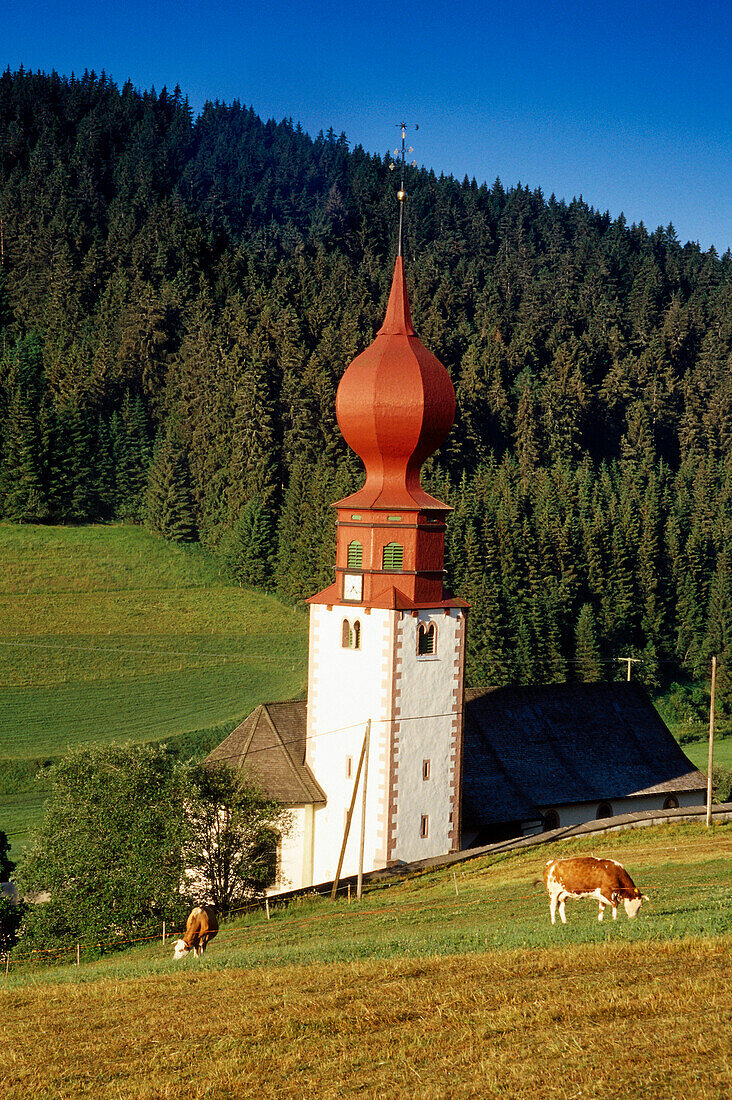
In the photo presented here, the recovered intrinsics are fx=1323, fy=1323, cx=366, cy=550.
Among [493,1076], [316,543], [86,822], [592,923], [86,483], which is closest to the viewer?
[493,1076]

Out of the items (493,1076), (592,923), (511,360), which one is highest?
(511,360)

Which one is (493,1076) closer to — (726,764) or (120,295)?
(726,764)

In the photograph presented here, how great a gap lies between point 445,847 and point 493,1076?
22.6 meters

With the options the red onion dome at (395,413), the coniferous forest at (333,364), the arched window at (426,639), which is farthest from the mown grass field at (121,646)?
the red onion dome at (395,413)

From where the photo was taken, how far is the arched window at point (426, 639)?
34312mm

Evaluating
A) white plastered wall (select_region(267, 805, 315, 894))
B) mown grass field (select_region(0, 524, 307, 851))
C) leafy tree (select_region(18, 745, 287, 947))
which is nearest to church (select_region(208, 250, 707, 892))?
white plastered wall (select_region(267, 805, 315, 894))

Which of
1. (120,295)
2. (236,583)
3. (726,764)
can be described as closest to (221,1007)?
(726,764)

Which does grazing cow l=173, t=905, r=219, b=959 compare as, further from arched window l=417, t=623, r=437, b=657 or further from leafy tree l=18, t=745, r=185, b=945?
arched window l=417, t=623, r=437, b=657

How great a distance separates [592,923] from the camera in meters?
20.3

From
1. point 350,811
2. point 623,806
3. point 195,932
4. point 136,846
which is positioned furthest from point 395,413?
point 195,932

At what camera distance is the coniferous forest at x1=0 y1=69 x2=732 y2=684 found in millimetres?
82438

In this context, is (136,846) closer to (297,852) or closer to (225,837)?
(225,837)

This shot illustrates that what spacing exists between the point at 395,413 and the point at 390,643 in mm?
6093

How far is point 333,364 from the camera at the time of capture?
356 feet
